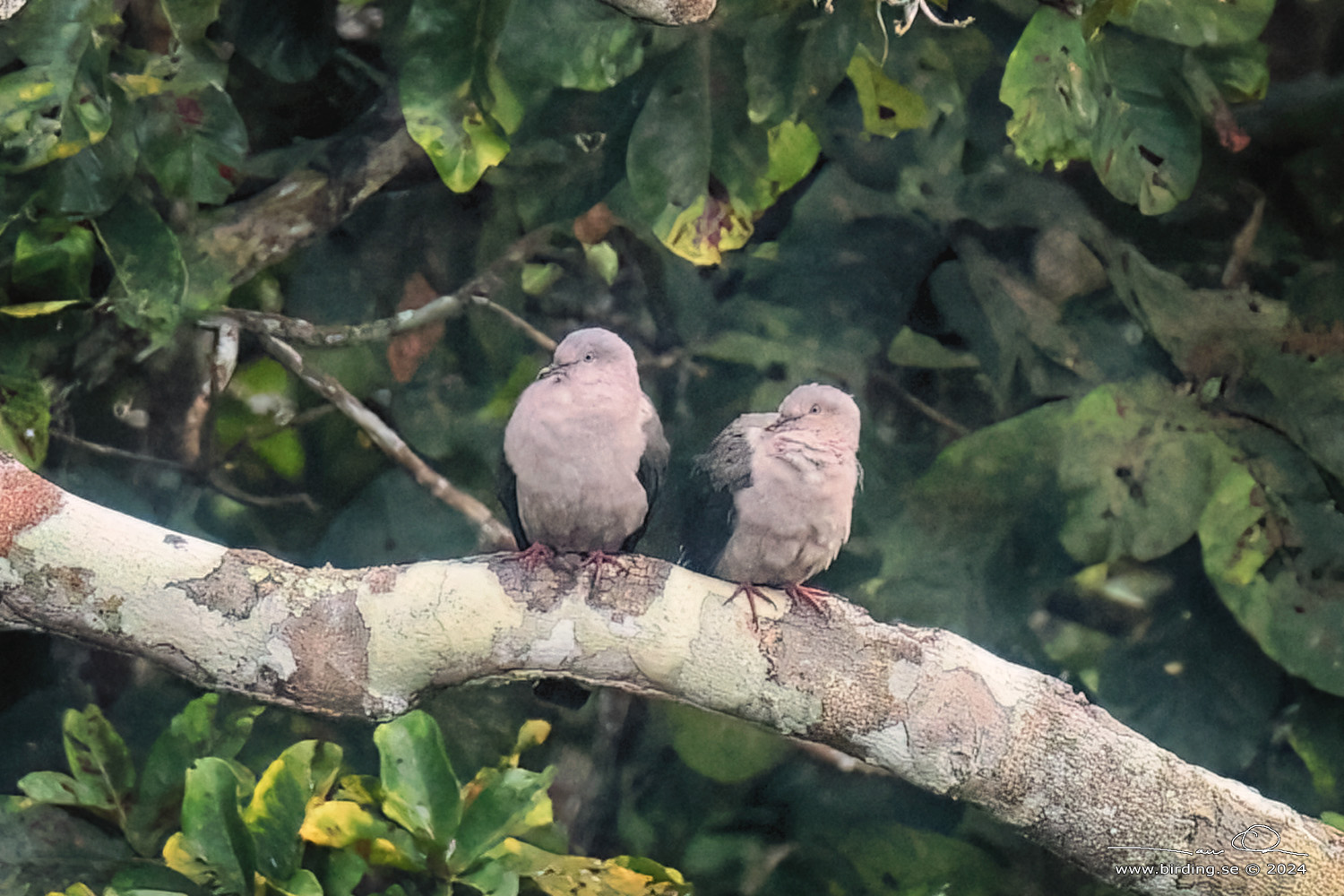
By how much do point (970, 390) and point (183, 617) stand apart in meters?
1.19

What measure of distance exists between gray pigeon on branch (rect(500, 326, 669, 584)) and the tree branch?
88mm

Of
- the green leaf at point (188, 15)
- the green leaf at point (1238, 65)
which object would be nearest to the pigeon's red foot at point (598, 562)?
the green leaf at point (188, 15)

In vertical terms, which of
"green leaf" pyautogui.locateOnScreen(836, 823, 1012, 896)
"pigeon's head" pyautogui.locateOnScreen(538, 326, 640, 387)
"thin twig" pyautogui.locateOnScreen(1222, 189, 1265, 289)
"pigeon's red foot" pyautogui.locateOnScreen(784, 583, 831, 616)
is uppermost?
"pigeon's head" pyautogui.locateOnScreen(538, 326, 640, 387)

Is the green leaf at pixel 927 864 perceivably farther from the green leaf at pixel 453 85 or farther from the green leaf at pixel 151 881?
the green leaf at pixel 453 85

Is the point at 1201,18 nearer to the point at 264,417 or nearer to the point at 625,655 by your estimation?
the point at 625,655

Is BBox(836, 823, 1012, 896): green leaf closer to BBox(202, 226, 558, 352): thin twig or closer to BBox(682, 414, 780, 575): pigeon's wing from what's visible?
BBox(682, 414, 780, 575): pigeon's wing

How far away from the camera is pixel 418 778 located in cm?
152

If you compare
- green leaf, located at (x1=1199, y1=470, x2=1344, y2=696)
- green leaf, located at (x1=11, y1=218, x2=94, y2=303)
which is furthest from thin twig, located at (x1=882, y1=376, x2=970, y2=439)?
green leaf, located at (x1=11, y1=218, x2=94, y2=303)

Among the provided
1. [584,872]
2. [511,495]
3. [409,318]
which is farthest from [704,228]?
[584,872]

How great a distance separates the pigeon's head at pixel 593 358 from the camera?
4.40ft

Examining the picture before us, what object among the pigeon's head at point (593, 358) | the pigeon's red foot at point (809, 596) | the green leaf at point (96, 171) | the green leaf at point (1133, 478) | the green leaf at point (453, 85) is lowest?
the green leaf at point (1133, 478)

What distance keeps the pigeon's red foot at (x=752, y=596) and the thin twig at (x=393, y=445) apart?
59cm

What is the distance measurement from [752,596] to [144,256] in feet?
3.40

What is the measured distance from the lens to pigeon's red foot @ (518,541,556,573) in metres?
1.27
